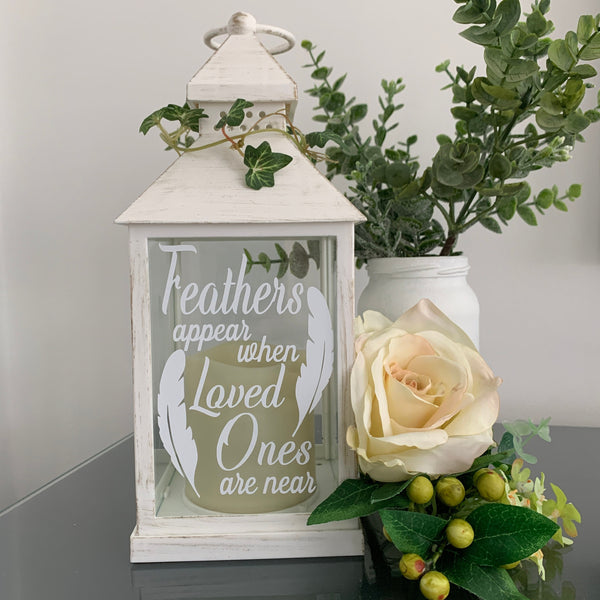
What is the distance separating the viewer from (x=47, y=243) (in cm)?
103

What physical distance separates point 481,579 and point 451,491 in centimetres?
7

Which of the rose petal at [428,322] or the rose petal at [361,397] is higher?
the rose petal at [428,322]

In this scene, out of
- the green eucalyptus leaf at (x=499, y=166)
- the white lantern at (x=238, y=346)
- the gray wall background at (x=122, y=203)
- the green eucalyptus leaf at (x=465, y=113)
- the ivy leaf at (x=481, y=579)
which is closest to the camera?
the ivy leaf at (x=481, y=579)

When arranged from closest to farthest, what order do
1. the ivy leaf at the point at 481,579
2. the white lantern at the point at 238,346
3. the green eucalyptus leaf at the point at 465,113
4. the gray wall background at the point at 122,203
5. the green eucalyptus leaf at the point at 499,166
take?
the ivy leaf at the point at 481,579 < the white lantern at the point at 238,346 < the green eucalyptus leaf at the point at 499,166 < the green eucalyptus leaf at the point at 465,113 < the gray wall background at the point at 122,203

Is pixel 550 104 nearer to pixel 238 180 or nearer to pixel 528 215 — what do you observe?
pixel 528 215

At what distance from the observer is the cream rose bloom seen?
1.59ft

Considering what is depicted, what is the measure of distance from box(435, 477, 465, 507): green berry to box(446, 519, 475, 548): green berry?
0.03m

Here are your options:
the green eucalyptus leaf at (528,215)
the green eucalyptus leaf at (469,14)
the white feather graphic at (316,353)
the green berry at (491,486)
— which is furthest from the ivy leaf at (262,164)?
the green eucalyptus leaf at (528,215)

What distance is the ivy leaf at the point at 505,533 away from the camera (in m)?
0.43

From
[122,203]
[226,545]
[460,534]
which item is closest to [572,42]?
[460,534]

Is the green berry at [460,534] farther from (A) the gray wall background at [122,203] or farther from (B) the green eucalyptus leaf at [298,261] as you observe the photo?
(A) the gray wall background at [122,203]

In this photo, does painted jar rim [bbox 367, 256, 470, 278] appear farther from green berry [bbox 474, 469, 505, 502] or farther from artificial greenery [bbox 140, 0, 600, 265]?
green berry [bbox 474, 469, 505, 502]

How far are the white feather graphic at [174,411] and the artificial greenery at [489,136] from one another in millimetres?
327

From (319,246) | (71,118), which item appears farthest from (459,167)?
(71,118)
